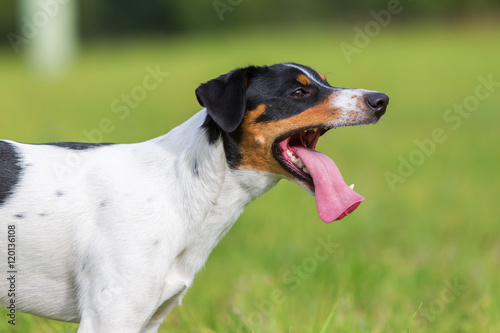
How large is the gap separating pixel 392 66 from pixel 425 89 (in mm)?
3867

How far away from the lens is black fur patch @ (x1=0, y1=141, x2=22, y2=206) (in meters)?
3.03

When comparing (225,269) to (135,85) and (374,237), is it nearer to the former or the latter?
(374,237)

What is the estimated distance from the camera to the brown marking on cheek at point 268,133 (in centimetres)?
320

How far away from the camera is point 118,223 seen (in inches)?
118

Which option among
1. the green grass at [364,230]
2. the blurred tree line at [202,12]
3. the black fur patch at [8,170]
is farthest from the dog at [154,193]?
the blurred tree line at [202,12]

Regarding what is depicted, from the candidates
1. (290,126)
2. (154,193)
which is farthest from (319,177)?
(154,193)

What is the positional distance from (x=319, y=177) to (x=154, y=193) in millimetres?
782

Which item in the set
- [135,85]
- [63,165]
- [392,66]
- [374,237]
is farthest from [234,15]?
[63,165]

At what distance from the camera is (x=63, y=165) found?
10.4ft

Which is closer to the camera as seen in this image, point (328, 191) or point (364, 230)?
point (328, 191)

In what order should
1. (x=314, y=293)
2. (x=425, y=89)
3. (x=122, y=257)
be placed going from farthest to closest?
(x=425, y=89) < (x=314, y=293) < (x=122, y=257)

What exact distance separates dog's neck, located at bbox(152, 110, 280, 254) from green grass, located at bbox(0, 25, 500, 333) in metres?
0.89

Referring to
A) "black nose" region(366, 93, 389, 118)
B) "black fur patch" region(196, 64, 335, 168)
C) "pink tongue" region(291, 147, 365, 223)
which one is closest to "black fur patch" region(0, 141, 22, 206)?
"black fur patch" region(196, 64, 335, 168)

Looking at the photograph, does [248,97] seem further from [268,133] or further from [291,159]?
[291,159]
